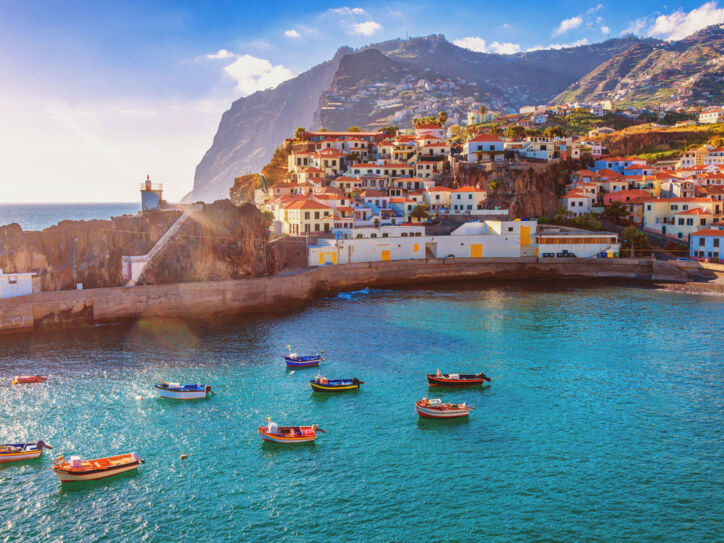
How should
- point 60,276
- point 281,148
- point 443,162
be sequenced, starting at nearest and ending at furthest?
point 60,276 < point 443,162 < point 281,148

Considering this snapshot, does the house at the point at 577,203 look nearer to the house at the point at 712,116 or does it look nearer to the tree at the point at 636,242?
the tree at the point at 636,242

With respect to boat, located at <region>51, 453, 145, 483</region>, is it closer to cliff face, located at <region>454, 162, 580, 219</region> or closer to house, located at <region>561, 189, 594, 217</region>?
cliff face, located at <region>454, 162, 580, 219</region>

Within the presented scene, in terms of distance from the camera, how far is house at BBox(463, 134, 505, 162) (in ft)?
306

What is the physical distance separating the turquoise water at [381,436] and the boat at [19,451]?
1.29 ft

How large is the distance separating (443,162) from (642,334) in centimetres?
5798

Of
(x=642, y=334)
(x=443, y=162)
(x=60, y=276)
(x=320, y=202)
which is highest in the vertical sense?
(x=443, y=162)

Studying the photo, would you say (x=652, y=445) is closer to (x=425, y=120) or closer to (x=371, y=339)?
(x=371, y=339)

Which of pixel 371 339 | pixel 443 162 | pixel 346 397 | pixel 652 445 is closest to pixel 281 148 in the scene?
pixel 443 162

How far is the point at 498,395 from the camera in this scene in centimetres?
3203

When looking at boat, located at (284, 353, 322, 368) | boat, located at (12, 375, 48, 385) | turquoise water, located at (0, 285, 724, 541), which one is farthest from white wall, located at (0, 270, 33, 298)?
boat, located at (284, 353, 322, 368)

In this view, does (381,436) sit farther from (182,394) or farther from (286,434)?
(182,394)

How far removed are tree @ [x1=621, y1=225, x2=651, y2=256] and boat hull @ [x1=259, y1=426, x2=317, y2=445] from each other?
58.9 metres

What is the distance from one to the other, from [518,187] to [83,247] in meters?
62.0

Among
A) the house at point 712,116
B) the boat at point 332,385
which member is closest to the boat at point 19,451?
the boat at point 332,385
